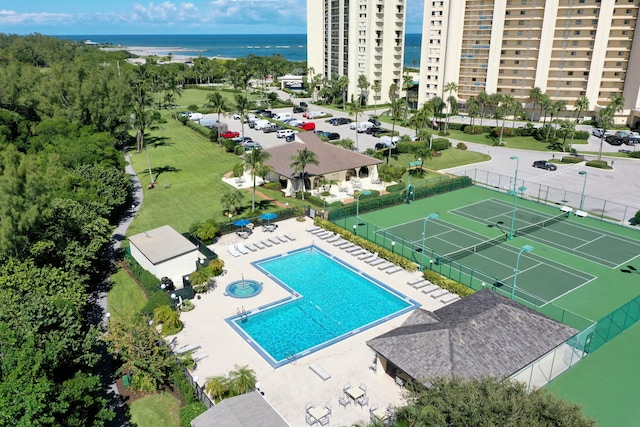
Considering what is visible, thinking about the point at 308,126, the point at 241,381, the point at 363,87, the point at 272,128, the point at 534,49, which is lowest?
the point at 241,381

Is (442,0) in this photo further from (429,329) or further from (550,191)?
(429,329)

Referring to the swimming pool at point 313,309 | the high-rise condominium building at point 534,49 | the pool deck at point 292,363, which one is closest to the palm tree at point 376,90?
the high-rise condominium building at point 534,49

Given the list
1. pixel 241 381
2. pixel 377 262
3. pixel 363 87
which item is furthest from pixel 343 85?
pixel 241 381

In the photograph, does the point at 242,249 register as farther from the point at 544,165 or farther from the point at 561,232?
the point at 544,165

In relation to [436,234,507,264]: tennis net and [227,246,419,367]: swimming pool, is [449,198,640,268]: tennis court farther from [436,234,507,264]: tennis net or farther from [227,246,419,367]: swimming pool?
[227,246,419,367]: swimming pool

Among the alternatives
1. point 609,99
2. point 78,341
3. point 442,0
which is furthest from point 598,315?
point 442,0

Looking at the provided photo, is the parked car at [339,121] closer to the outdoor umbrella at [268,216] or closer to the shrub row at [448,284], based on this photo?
the outdoor umbrella at [268,216]
